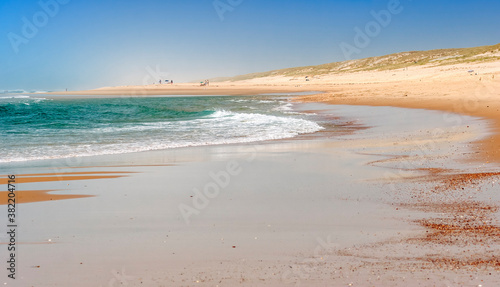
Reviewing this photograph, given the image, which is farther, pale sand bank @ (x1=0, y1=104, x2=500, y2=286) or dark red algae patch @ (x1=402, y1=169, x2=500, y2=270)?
dark red algae patch @ (x1=402, y1=169, x2=500, y2=270)

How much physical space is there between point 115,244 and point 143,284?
101cm

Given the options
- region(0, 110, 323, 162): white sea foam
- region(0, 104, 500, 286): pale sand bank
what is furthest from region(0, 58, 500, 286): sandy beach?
region(0, 110, 323, 162): white sea foam

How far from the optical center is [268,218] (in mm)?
5215

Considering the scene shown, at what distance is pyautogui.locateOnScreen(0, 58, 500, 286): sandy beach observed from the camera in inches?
147

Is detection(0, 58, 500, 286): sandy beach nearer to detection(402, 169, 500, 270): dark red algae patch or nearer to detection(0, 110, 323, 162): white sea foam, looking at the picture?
detection(402, 169, 500, 270): dark red algae patch

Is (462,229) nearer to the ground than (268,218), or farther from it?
farther from it

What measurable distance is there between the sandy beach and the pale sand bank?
0.7 inches

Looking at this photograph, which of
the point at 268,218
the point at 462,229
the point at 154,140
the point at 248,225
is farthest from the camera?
the point at 154,140

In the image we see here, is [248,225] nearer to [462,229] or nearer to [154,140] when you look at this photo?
[462,229]

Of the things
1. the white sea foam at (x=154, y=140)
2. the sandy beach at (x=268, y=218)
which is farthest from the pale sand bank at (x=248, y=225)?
the white sea foam at (x=154, y=140)

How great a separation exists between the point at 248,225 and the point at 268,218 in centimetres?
36

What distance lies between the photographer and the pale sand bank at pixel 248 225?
3.71m

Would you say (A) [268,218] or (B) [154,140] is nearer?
(A) [268,218]

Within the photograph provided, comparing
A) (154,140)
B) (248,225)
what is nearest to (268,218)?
(248,225)
